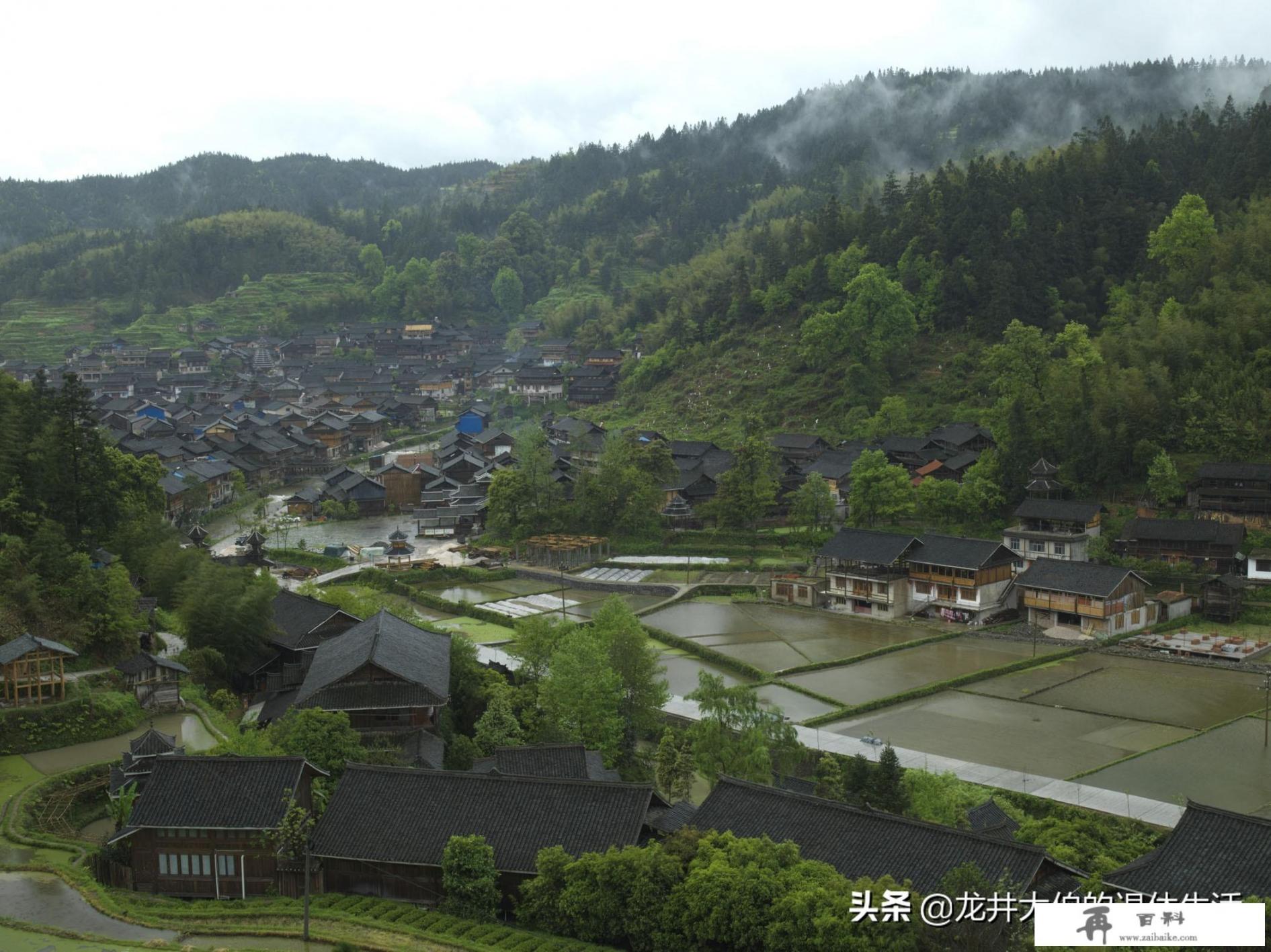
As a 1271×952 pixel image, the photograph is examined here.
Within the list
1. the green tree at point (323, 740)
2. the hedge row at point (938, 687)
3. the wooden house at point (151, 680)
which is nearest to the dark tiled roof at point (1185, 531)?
the hedge row at point (938, 687)

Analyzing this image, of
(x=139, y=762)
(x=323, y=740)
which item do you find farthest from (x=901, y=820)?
(x=139, y=762)

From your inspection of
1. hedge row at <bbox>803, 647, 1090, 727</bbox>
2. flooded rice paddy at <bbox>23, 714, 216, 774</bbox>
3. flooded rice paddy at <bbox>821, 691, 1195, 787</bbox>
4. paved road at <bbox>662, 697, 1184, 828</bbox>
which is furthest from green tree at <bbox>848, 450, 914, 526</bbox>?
flooded rice paddy at <bbox>23, 714, 216, 774</bbox>

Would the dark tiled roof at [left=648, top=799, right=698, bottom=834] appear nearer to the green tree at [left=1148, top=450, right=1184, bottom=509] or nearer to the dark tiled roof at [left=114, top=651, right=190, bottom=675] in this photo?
the dark tiled roof at [left=114, top=651, right=190, bottom=675]

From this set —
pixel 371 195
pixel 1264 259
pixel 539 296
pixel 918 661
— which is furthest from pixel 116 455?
pixel 371 195

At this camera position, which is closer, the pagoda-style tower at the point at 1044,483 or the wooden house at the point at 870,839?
the wooden house at the point at 870,839

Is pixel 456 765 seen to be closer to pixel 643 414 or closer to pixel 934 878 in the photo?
pixel 934 878

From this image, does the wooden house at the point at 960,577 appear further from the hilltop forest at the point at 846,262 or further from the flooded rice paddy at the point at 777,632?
the hilltop forest at the point at 846,262
